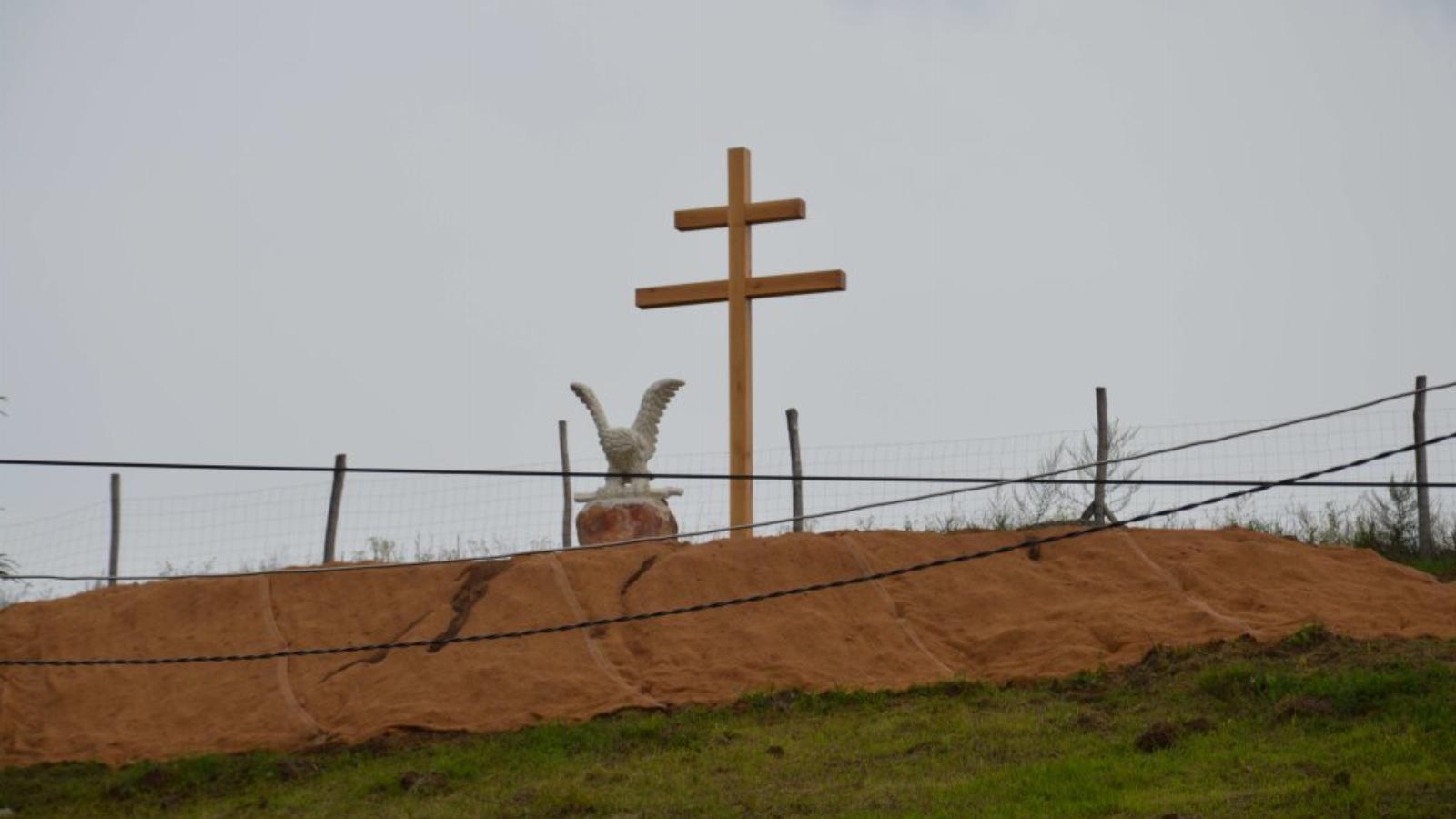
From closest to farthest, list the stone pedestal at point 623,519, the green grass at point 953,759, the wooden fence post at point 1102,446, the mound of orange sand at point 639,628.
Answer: the green grass at point 953,759
the mound of orange sand at point 639,628
the stone pedestal at point 623,519
the wooden fence post at point 1102,446

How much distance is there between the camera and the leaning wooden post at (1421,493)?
19.2 m

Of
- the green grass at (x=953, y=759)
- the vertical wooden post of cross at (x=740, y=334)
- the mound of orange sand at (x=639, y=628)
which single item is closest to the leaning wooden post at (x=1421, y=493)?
the mound of orange sand at (x=639, y=628)

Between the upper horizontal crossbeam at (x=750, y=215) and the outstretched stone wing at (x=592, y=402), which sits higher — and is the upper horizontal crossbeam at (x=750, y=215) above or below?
above

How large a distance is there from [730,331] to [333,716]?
463 centimetres

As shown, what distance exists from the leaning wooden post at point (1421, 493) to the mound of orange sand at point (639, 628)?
267cm

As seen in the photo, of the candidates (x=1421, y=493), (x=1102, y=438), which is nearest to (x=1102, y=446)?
(x=1102, y=438)

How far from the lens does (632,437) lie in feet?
54.9

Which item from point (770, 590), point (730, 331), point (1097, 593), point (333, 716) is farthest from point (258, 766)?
point (1097, 593)

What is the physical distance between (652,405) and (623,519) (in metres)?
1.03

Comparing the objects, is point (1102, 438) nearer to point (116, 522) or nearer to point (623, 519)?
point (623, 519)

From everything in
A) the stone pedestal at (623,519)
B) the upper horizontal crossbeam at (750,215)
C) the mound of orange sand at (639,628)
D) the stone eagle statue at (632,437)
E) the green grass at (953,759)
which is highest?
the upper horizontal crossbeam at (750,215)

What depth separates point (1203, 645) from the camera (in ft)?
48.2

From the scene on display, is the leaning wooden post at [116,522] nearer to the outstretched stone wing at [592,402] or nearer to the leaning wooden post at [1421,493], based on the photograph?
the outstretched stone wing at [592,402]

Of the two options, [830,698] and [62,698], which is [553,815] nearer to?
[830,698]
